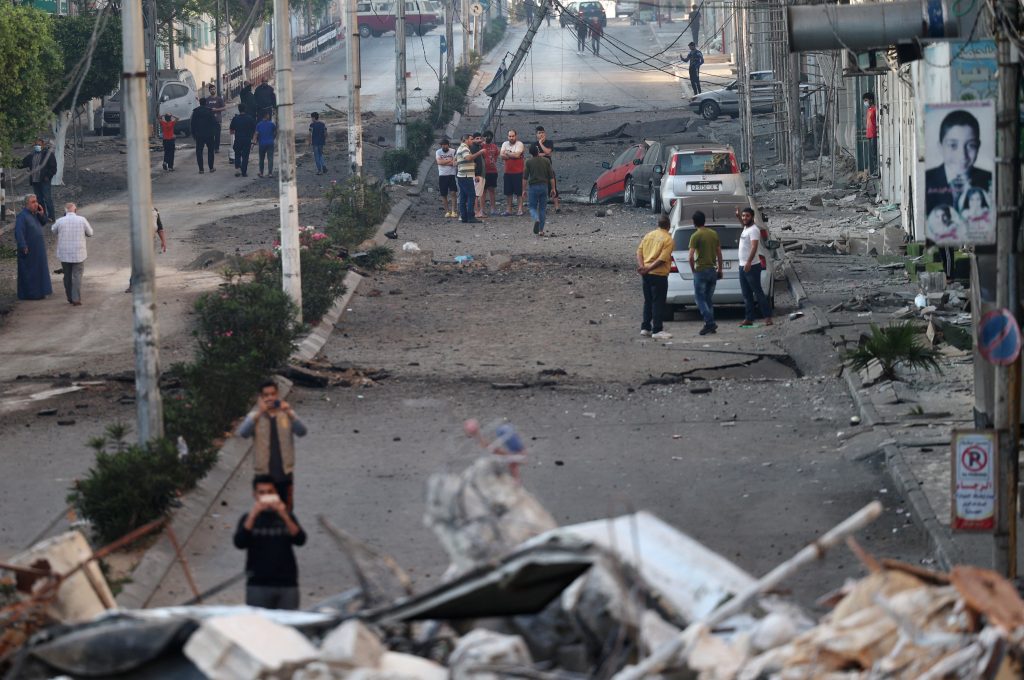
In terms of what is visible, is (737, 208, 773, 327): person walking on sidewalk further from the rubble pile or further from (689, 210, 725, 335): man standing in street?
the rubble pile

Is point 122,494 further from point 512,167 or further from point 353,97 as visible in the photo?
point 512,167

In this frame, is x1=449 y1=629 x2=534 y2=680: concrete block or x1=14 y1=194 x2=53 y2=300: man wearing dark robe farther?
x1=14 y1=194 x2=53 y2=300: man wearing dark robe

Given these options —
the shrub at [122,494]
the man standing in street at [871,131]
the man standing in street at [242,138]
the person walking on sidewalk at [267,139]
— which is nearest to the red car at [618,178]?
the man standing in street at [871,131]

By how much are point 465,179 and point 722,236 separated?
9634 mm

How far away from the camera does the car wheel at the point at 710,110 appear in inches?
1868

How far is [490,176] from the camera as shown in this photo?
31594 millimetres

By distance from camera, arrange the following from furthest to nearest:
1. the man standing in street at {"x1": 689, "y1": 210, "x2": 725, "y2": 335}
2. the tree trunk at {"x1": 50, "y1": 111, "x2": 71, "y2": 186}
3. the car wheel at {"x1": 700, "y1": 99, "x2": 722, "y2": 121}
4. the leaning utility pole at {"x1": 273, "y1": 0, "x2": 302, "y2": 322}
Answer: the car wheel at {"x1": 700, "y1": 99, "x2": 722, "y2": 121} → the tree trunk at {"x1": 50, "y1": 111, "x2": 71, "y2": 186} → the man standing in street at {"x1": 689, "y1": 210, "x2": 725, "y2": 335} → the leaning utility pole at {"x1": 273, "y1": 0, "x2": 302, "y2": 322}

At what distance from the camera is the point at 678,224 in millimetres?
21734

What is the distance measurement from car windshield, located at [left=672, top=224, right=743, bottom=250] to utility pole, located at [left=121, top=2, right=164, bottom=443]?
999 cm

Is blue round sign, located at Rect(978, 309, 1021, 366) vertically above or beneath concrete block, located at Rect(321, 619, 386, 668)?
above

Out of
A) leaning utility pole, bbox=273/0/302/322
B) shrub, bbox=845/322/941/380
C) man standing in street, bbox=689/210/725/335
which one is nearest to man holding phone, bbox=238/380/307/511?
shrub, bbox=845/322/941/380

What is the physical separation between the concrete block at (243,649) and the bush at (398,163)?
30232 millimetres

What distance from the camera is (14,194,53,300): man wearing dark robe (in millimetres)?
21109

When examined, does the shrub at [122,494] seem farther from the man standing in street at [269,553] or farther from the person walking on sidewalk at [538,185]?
the person walking on sidewalk at [538,185]
